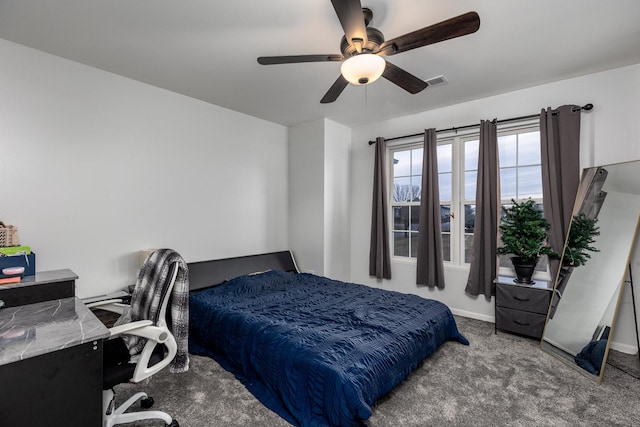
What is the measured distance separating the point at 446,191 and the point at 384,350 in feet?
8.53

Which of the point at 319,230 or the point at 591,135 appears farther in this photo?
the point at 319,230

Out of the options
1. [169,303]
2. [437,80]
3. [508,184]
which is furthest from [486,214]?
[169,303]

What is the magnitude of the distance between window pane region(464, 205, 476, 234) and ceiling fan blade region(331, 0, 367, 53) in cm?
271

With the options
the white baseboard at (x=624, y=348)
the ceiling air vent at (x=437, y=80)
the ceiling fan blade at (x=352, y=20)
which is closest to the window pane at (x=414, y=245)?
the ceiling air vent at (x=437, y=80)

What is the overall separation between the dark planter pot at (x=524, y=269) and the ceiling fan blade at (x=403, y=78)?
2.14 metres

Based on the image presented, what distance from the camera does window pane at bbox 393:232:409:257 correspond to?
14.0 ft

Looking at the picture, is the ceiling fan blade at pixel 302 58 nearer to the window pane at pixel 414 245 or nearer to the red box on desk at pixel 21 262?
the red box on desk at pixel 21 262

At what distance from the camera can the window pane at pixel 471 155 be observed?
12.2 ft

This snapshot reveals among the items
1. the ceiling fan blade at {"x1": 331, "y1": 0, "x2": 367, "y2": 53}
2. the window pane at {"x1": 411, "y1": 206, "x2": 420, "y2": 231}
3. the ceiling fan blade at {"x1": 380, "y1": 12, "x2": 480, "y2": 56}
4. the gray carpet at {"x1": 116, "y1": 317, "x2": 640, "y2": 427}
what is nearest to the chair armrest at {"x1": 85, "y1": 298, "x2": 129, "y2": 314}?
the gray carpet at {"x1": 116, "y1": 317, "x2": 640, "y2": 427}

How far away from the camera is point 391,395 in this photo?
6.89ft

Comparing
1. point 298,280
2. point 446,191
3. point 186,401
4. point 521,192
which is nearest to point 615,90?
point 521,192

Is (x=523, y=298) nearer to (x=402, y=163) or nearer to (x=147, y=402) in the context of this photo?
(x=402, y=163)

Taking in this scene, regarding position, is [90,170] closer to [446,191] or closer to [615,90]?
[446,191]

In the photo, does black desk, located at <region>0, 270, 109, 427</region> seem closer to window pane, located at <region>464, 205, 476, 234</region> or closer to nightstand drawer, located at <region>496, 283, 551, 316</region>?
nightstand drawer, located at <region>496, 283, 551, 316</region>
